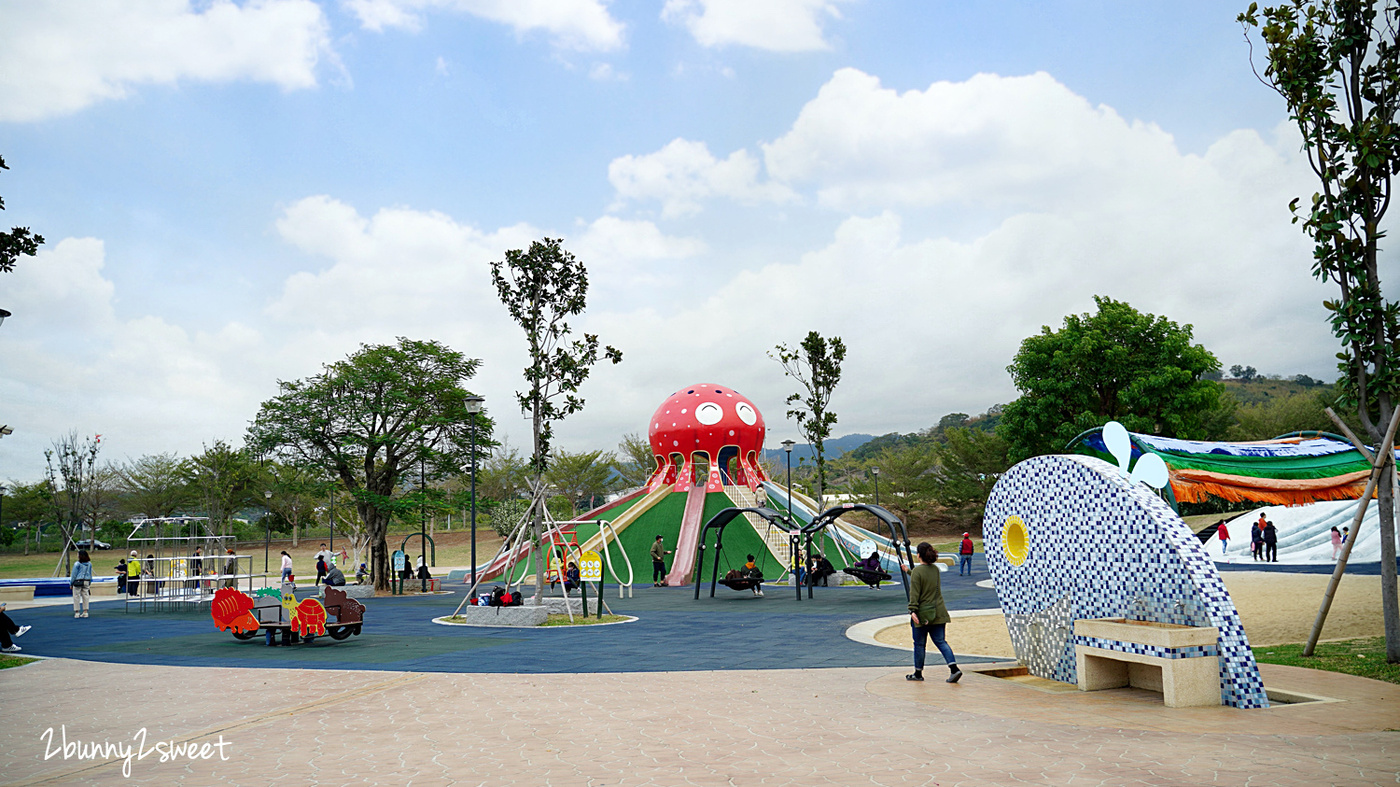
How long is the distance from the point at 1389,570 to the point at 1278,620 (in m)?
5.15

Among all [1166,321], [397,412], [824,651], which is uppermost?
[1166,321]

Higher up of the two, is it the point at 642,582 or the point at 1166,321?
the point at 1166,321

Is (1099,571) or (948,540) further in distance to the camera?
(948,540)

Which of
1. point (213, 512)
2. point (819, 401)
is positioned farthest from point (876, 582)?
point (213, 512)

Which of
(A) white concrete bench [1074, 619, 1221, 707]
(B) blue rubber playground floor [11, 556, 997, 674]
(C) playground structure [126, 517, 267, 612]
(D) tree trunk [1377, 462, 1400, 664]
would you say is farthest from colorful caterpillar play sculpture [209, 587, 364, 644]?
(D) tree trunk [1377, 462, 1400, 664]

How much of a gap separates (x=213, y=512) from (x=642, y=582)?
29.2m

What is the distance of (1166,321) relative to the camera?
42.9 meters

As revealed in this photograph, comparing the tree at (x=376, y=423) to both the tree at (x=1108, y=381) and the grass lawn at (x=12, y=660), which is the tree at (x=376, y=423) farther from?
the tree at (x=1108, y=381)

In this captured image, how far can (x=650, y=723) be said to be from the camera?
7930 millimetres

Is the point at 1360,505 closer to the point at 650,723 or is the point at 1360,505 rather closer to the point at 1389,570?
the point at 1389,570

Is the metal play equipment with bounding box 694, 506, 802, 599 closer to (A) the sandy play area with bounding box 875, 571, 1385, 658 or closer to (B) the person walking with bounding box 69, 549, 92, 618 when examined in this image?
(A) the sandy play area with bounding box 875, 571, 1385, 658

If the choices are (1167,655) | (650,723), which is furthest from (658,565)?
(1167,655)

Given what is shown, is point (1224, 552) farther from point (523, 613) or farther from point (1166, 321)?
point (523, 613)

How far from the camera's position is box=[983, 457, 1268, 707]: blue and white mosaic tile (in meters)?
8.10
